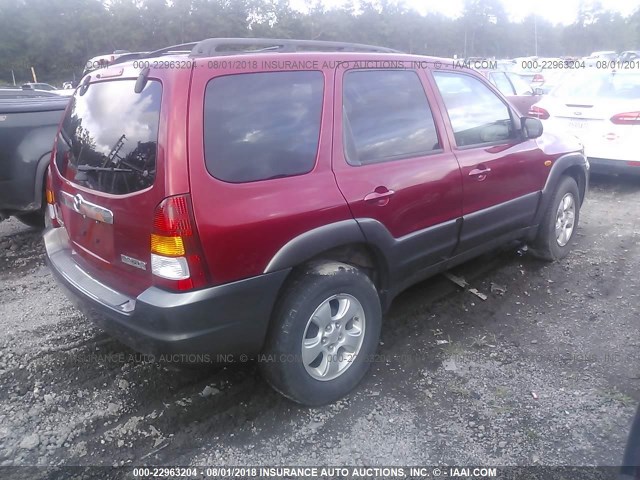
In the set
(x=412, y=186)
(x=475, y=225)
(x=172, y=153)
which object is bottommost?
(x=475, y=225)

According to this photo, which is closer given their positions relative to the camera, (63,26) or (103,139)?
(103,139)

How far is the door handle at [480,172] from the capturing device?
135 inches

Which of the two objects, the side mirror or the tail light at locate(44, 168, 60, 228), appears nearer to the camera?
the tail light at locate(44, 168, 60, 228)

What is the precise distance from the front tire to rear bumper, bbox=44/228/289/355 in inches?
4.3

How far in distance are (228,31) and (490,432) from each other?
44.9 meters

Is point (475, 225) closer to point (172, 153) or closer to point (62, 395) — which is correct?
point (172, 153)

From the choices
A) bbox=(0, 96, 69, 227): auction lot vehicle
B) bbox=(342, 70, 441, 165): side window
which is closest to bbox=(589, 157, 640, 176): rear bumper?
bbox=(342, 70, 441, 165): side window

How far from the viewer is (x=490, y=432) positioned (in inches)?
101

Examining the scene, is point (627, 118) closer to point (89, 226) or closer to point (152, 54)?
point (152, 54)

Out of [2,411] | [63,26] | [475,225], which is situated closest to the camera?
[2,411]

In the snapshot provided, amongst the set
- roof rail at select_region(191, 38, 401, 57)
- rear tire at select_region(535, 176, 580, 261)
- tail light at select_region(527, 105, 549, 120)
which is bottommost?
rear tire at select_region(535, 176, 580, 261)

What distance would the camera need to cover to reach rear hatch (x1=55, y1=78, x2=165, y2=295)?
2279mm

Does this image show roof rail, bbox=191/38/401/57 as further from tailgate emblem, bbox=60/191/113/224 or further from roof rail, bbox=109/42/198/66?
tailgate emblem, bbox=60/191/113/224

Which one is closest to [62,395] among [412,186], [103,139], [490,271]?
[103,139]
